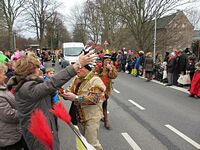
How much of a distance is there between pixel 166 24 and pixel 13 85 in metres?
26.0

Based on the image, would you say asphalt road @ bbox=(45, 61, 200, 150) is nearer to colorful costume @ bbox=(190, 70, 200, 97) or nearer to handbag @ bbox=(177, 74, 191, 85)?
colorful costume @ bbox=(190, 70, 200, 97)

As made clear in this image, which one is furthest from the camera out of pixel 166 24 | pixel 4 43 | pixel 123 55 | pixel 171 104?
pixel 4 43

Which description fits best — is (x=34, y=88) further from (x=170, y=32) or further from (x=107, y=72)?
(x=170, y=32)

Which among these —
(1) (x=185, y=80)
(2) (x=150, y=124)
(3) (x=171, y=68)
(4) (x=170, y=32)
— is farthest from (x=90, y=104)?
(4) (x=170, y=32)

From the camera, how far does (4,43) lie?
1729 inches

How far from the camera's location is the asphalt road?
491 centimetres

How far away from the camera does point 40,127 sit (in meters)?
2.25

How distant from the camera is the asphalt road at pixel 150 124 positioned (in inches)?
193

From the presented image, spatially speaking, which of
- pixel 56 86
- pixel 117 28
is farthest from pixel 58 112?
pixel 117 28

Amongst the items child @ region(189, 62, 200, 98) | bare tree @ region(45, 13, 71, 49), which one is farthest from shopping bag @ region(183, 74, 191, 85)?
bare tree @ region(45, 13, 71, 49)

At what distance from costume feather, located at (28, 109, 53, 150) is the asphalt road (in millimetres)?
2579

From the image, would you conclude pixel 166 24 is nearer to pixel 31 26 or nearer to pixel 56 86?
pixel 56 86

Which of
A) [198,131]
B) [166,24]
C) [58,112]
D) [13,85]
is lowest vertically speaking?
[198,131]

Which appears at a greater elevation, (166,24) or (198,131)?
(166,24)
